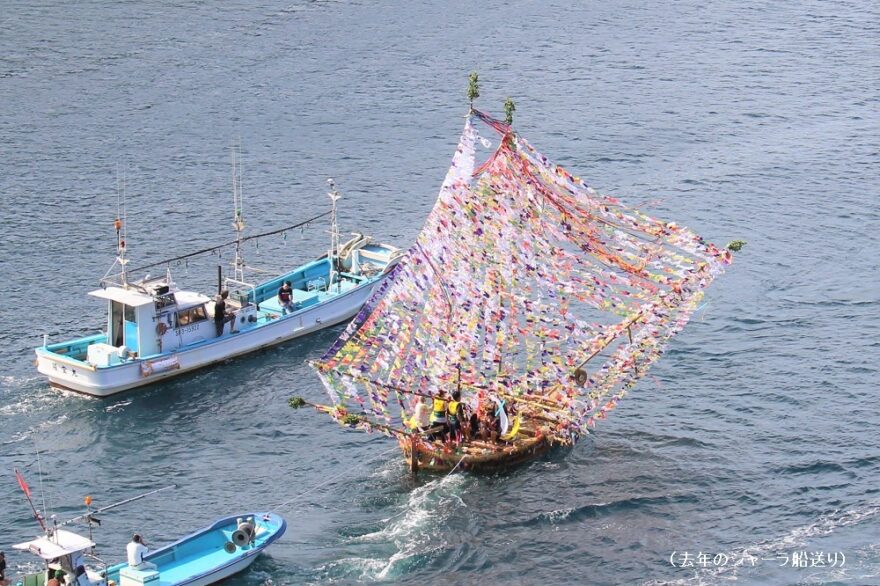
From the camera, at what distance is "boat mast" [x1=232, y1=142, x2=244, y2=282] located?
79569 mm

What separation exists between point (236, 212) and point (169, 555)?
1133 inches

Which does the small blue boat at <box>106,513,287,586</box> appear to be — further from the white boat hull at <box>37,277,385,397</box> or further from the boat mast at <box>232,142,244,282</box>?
the boat mast at <box>232,142,244,282</box>

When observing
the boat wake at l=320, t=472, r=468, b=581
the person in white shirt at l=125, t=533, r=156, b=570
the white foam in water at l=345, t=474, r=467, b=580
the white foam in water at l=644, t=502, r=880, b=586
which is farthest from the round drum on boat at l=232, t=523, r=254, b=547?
the white foam in water at l=644, t=502, r=880, b=586

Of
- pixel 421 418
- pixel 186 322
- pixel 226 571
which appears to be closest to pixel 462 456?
pixel 421 418

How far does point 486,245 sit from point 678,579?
50.9 feet

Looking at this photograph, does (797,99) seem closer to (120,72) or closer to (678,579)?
(120,72)

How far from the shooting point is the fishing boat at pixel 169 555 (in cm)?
5088

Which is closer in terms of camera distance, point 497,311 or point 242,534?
point 242,534

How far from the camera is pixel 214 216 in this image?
94562 mm

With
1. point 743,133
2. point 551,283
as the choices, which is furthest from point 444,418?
point 743,133

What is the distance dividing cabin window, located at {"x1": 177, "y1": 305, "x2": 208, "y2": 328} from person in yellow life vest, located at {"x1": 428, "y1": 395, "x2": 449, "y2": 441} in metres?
17.9

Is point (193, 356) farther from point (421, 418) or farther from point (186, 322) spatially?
point (421, 418)

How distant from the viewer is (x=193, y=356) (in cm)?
7444

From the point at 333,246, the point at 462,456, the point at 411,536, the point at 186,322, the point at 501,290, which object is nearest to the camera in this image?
the point at 411,536
